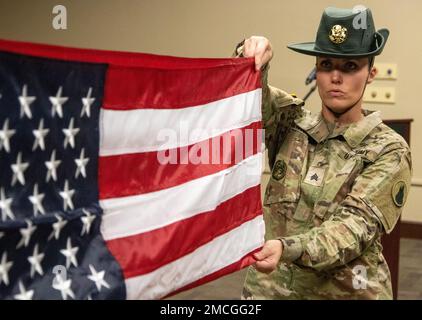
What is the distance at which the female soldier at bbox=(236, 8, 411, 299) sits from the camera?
2244 millimetres

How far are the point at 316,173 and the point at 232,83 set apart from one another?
400 millimetres

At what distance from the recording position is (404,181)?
7.85ft

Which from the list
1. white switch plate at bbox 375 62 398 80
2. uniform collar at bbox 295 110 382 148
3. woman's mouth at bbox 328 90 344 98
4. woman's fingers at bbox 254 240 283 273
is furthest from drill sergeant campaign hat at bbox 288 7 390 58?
white switch plate at bbox 375 62 398 80

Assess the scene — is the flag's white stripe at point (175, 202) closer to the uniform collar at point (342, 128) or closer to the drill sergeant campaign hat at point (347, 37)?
the uniform collar at point (342, 128)

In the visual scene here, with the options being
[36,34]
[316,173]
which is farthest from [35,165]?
[36,34]

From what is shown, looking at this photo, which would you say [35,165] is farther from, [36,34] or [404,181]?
Answer: [36,34]

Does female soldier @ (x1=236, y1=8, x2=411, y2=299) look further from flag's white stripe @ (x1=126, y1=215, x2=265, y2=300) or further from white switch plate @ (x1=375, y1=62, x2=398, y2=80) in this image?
white switch plate @ (x1=375, y1=62, x2=398, y2=80)

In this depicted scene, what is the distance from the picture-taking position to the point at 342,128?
7.97ft

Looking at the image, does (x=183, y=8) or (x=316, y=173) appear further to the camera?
(x=183, y=8)

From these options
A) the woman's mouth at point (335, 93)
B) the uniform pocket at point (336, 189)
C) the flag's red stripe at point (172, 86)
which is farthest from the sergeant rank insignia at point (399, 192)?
the flag's red stripe at point (172, 86)

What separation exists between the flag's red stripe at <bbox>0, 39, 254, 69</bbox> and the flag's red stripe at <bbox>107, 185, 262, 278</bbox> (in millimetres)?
421

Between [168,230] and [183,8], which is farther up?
[183,8]
